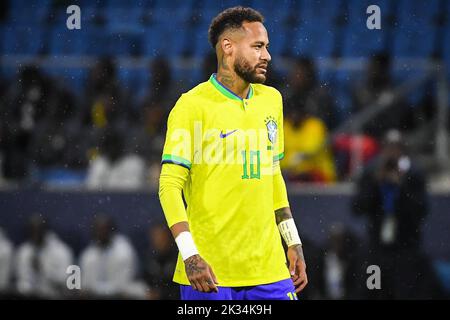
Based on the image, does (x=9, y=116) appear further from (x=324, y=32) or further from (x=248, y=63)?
(x=248, y=63)

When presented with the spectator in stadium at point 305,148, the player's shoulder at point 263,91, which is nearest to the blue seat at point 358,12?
the spectator in stadium at point 305,148

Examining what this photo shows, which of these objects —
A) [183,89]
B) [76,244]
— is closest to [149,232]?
[76,244]

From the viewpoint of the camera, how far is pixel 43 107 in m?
8.48

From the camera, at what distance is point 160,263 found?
7.24 meters

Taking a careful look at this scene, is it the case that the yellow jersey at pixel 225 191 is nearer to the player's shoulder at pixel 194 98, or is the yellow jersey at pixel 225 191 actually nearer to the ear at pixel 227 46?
the player's shoulder at pixel 194 98

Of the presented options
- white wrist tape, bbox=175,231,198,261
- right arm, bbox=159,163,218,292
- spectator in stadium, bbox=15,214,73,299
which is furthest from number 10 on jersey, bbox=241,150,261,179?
spectator in stadium, bbox=15,214,73,299

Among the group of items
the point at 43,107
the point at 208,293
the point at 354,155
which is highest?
the point at 43,107

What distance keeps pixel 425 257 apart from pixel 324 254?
0.68 m

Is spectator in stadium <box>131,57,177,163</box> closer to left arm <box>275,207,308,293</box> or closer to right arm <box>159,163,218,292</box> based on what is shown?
left arm <box>275,207,308,293</box>

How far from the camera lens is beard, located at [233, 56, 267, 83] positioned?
4438 mm

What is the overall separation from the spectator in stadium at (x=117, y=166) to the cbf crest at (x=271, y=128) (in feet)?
10.9

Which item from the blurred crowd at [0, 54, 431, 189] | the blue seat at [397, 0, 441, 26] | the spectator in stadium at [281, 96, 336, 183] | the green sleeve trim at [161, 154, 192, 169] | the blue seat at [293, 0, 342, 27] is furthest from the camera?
the blue seat at [293, 0, 342, 27]

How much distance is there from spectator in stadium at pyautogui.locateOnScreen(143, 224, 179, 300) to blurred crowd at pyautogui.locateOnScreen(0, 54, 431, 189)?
57 cm

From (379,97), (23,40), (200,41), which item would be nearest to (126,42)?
(200,41)
